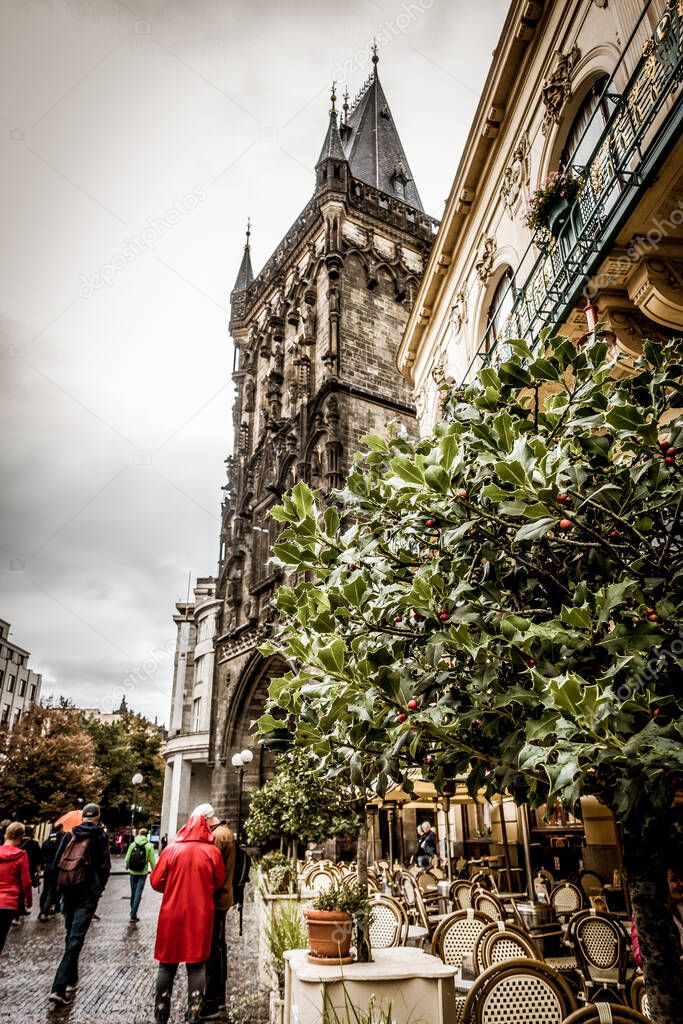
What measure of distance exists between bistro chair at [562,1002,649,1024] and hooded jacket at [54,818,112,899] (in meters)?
5.91

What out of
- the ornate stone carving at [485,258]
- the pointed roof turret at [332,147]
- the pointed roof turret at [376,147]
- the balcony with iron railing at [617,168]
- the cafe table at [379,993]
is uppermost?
the pointed roof turret at [376,147]

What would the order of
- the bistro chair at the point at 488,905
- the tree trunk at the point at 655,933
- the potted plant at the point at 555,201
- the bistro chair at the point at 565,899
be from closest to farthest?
the tree trunk at the point at 655,933, the bistro chair at the point at 488,905, the potted plant at the point at 555,201, the bistro chair at the point at 565,899

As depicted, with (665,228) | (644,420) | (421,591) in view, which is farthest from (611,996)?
(665,228)

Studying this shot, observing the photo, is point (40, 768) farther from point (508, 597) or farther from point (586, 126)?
point (508, 597)

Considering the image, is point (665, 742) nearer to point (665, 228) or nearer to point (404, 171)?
point (665, 228)

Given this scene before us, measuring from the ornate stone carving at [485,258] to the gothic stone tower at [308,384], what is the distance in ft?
34.4

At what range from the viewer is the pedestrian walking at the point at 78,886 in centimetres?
687

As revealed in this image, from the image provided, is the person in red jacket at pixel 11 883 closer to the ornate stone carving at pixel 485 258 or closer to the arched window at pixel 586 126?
the arched window at pixel 586 126

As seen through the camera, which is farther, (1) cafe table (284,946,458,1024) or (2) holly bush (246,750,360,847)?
(2) holly bush (246,750,360,847)

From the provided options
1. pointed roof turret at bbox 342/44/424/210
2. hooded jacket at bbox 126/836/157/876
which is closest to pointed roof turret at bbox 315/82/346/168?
pointed roof turret at bbox 342/44/424/210

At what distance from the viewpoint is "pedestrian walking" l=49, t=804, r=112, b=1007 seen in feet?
22.5

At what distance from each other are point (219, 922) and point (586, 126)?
9876 mm

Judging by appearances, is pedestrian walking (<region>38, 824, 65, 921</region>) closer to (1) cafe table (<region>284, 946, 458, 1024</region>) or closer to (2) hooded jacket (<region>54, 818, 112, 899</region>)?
(2) hooded jacket (<region>54, 818, 112, 899</region>)

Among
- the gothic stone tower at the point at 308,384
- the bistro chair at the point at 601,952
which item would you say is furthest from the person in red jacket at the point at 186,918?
the gothic stone tower at the point at 308,384
